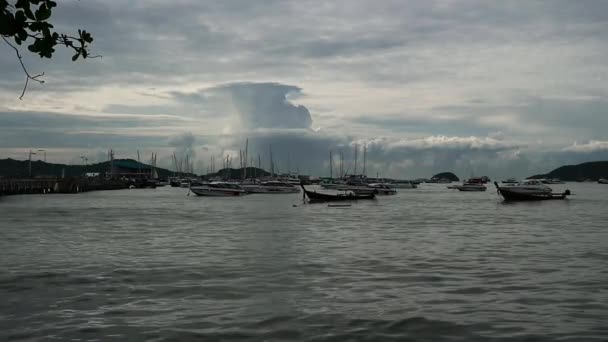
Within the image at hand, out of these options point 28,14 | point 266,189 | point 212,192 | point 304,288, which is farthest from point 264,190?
point 28,14

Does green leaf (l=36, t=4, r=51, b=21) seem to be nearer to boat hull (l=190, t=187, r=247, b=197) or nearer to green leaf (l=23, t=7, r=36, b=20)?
green leaf (l=23, t=7, r=36, b=20)

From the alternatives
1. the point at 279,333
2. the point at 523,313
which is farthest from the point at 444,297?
the point at 279,333

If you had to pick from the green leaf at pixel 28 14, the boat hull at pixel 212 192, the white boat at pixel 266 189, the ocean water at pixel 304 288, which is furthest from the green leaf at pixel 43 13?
the white boat at pixel 266 189

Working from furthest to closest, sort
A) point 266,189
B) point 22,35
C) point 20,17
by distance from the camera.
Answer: point 266,189 → point 22,35 → point 20,17

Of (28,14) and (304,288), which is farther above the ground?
(28,14)

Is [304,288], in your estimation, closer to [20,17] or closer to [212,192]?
[20,17]

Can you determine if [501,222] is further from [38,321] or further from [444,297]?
[38,321]

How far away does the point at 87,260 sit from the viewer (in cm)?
2489

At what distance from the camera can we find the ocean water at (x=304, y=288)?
43.4ft

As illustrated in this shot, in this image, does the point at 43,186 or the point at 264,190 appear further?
the point at 264,190

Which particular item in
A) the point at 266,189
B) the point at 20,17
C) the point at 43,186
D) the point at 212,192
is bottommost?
the point at 212,192

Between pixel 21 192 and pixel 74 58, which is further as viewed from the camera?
pixel 21 192

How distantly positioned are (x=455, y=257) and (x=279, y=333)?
14876 mm

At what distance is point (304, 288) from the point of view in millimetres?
18453
